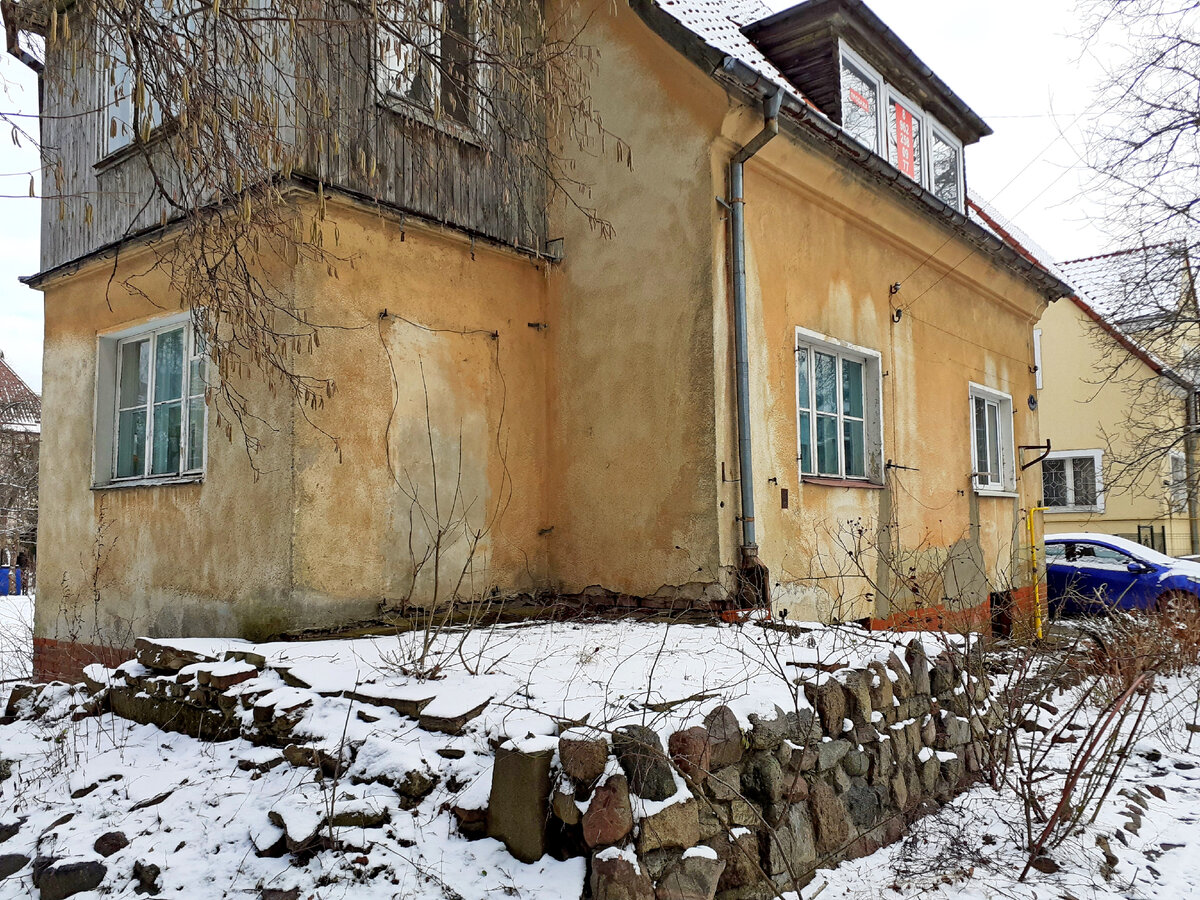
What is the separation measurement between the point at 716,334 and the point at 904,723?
293 centimetres

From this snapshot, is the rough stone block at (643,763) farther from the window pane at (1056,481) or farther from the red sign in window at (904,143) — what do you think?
the window pane at (1056,481)

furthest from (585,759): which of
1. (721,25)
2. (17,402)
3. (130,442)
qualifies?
(17,402)

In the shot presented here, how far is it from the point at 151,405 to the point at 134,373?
519 mm

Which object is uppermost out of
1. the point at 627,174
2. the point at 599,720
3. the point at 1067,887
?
the point at 627,174

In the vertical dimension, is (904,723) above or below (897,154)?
below

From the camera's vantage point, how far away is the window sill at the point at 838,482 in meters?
7.23

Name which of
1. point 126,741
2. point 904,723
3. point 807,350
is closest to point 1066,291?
point 807,350

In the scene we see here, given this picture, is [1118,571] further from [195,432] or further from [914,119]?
[195,432]

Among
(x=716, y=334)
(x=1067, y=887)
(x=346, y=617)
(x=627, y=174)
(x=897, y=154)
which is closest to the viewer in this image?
(x=1067, y=887)

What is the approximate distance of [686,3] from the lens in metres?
7.52

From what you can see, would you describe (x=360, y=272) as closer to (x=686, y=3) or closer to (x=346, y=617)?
(x=346, y=617)

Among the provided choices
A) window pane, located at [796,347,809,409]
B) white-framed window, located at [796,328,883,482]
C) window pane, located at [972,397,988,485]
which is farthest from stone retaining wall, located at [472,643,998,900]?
window pane, located at [972,397,988,485]

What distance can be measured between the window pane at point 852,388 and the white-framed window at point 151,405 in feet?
17.6

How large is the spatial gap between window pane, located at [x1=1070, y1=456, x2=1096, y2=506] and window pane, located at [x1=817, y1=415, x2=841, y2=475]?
13977 millimetres
